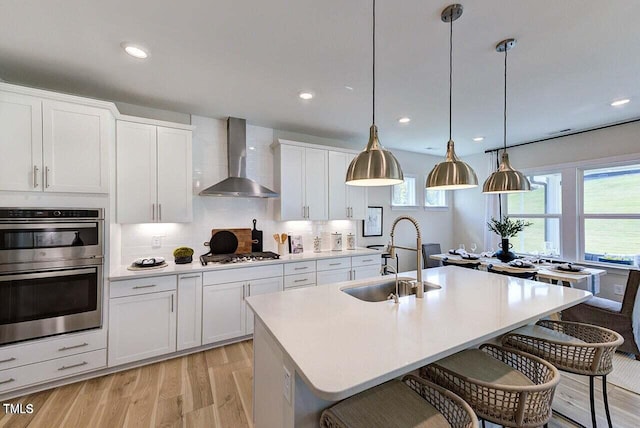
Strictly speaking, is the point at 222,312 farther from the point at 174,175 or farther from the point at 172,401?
the point at 174,175

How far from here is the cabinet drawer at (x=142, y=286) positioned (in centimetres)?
246

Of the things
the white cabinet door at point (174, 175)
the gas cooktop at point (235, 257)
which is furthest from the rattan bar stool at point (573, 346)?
the white cabinet door at point (174, 175)

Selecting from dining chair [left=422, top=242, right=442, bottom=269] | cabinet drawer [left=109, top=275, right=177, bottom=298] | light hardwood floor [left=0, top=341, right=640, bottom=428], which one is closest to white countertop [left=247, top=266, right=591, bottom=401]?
light hardwood floor [left=0, top=341, right=640, bottom=428]

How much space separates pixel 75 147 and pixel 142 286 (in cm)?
135

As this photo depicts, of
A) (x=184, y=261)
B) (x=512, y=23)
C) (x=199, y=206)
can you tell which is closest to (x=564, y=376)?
(x=512, y=23)

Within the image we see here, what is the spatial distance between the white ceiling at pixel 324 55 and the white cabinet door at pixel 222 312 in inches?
81.0

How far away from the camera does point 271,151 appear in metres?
3.84

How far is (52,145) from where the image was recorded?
2.23 m

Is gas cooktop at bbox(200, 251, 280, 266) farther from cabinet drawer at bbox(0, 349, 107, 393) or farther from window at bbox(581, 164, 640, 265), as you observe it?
window at bbox(581, 164, 640, 265)

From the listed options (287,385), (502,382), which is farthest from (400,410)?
(502,382)

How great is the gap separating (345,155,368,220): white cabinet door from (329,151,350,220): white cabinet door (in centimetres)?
8

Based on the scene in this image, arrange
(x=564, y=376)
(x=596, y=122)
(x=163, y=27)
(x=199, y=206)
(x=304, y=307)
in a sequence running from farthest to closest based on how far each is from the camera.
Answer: (x=596, y=122) < (x=199, y=206) < (x=564, y=376) < (x=163, y=27) < (x=304, y=307)

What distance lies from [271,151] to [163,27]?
2.13 m

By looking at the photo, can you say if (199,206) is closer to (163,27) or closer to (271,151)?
(271,151)
